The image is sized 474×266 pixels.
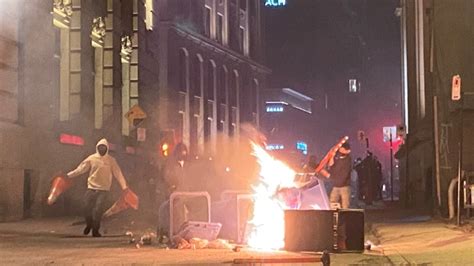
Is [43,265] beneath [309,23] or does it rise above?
beneath

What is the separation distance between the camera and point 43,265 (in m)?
11.0

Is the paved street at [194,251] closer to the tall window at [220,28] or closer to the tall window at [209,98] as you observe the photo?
the tall window at [209,98]

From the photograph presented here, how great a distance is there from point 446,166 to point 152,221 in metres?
6.66

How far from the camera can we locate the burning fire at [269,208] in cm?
1281

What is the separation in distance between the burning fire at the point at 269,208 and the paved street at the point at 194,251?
0.53 metres

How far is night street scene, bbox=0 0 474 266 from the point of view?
1248 centimetres

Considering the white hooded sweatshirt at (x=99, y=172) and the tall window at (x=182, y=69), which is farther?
the tall window at (x=182, y=69)

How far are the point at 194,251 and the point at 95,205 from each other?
11.0ft

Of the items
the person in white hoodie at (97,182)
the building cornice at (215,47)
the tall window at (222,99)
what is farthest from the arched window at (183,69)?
the person in white hoodie at (97,182)

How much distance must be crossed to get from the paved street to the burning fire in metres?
0.53

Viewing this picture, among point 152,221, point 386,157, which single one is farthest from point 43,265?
point 386,157

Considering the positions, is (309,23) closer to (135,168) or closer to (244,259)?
(135,168)

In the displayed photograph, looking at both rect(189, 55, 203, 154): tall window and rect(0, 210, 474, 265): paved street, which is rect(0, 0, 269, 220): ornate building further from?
rect(0, 210, 474, 265): paved street

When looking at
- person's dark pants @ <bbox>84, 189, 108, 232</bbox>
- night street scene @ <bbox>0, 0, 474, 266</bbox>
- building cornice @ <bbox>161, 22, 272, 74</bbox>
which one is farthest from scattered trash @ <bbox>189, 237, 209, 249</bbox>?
building cornice @ <bbox>161, 22, 272, 74</bbox>
